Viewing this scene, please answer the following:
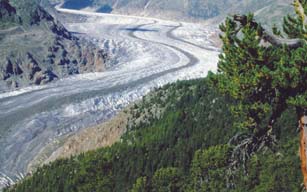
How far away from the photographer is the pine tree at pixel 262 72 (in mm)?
16422

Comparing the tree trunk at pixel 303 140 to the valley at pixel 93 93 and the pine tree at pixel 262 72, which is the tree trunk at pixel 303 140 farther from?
the valley at pixel 93 93

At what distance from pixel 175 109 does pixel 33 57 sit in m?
63.9

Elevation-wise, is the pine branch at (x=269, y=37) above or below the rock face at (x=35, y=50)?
above

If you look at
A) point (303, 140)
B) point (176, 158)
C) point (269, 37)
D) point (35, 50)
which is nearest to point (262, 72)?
point (269, 37)

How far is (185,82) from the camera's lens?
7656 cm

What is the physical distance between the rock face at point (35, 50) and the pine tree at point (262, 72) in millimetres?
97303

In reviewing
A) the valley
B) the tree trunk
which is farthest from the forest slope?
the valley

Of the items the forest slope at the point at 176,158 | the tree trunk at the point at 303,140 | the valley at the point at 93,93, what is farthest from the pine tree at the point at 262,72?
the valley at the point at 93,93

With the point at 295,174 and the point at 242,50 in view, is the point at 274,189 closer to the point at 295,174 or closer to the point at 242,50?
the point at 295,174

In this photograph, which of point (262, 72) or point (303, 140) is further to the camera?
point (303, 140)

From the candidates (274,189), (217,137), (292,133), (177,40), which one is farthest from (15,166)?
(177,40)

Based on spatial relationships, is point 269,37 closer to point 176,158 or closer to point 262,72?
point 262,72

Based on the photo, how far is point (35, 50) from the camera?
12794cm

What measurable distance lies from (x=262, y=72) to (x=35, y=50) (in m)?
116
